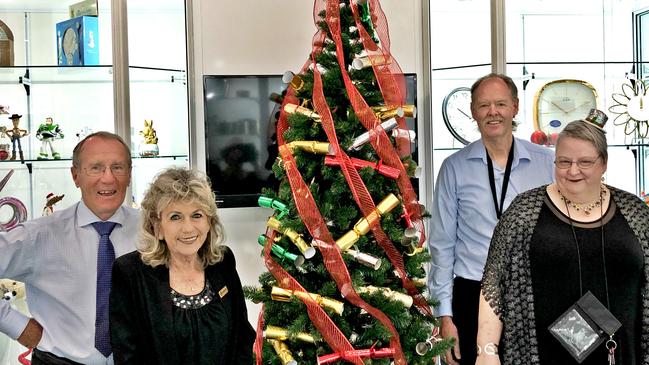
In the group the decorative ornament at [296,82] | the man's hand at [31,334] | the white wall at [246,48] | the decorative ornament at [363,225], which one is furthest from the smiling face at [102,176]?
the white wall at [246,48]

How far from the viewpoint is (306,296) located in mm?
2518

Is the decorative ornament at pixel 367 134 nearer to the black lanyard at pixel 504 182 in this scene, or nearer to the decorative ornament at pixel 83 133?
the black lanyard at pixel 504 182

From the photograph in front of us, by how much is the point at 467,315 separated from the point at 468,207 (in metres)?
0.44

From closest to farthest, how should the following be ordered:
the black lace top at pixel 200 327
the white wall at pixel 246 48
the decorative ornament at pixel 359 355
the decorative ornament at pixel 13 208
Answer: the black lace top at pixel 200 327 → the decorative ornament at pixel 359 355 → the decorative ornament at pixel 13 208 → the white wall at pixel 246 48

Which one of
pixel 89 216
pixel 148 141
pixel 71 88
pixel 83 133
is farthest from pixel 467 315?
pixel 71 88

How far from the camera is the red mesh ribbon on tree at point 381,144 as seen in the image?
2549 mm

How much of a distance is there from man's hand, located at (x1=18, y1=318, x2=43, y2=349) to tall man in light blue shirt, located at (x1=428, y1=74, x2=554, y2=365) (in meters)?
1.51

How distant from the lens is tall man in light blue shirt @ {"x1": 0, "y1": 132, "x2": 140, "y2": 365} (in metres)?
2.39

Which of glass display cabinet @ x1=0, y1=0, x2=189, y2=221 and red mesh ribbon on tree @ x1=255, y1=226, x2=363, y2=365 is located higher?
glass display cabinet @ x1=0, y1=0, x2=189, y2=221

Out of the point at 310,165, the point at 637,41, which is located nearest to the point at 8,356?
the point at 310,165

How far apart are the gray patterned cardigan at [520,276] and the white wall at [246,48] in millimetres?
1751

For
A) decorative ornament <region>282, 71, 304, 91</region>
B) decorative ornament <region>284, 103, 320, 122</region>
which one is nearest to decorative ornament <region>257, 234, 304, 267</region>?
decorative ornament <region>284, 103, 320, 122</region>

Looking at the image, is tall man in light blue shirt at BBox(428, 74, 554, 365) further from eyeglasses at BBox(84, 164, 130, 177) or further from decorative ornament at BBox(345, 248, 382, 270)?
eyeglasses at BBox(84, 164, 130, 177)

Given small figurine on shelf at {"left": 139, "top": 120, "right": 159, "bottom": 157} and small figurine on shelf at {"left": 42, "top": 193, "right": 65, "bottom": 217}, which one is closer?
small figurine on shelf at {"left": 42, "top": 193, "right": 65, "bottom": 217}
